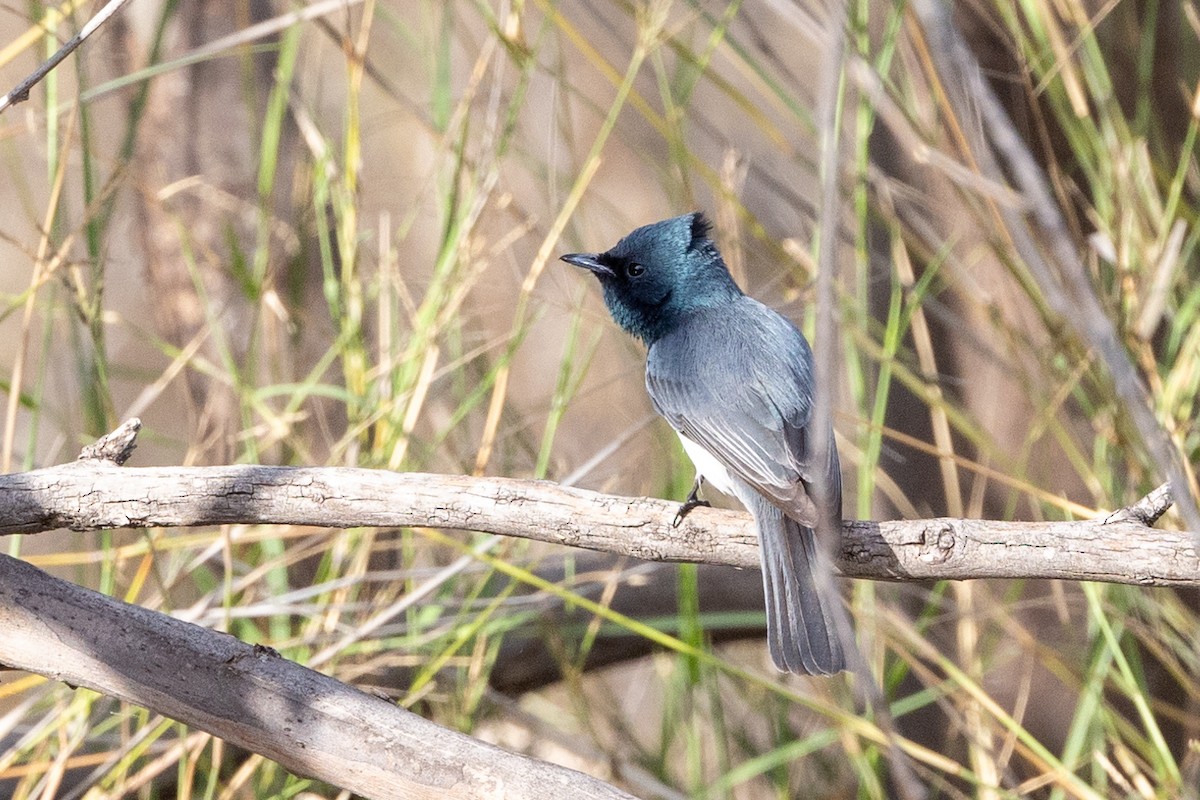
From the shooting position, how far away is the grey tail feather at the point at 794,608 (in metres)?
2.72

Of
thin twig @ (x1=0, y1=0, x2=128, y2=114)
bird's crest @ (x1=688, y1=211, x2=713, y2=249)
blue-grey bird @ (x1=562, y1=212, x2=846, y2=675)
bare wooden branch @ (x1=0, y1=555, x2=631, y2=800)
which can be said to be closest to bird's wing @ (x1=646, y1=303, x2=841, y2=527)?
blue-grey bird @ (x1=562, y1=212, x2=846, y2=675)

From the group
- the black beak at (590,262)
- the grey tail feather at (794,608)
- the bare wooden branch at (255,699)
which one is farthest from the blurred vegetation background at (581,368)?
the bare wooden branch at (255,699)

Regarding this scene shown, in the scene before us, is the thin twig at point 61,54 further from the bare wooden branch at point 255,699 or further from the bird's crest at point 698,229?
the bird's crest at point 698,229

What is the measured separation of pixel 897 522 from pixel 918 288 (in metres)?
1.04

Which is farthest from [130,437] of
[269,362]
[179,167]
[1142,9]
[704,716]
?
[1142,9]

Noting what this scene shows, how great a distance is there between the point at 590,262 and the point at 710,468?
2.43ft

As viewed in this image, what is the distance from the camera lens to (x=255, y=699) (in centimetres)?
213

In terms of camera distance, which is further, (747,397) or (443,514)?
(747,397)

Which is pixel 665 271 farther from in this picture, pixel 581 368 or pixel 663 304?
pixel 581 368

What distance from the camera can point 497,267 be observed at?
24.0ft

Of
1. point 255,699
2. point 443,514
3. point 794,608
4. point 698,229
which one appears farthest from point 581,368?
point 255,699

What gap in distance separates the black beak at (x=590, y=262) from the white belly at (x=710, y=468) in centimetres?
56

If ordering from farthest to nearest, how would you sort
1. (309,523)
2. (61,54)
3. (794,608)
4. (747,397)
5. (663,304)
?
(663,304)
(747,397)
(794,608)
(309,523)
(61,54)

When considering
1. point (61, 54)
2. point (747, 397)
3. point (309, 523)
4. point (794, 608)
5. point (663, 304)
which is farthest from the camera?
point (663, 304)
